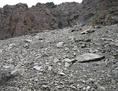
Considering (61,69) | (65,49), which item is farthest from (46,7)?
(61,69)

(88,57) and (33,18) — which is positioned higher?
(33,18)

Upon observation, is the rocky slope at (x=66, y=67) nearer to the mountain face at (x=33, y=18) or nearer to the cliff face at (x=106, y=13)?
the cliff face at (x=106, y=13)

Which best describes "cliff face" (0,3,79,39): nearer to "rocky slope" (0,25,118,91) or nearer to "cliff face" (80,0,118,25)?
"cliff face" (80,0,118,25)

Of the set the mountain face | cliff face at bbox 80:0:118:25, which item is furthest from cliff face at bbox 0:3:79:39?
cliff face at bbox 80:0:118:25

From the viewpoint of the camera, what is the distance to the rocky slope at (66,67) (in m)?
8.05

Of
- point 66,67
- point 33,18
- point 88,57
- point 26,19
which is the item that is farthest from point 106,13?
point 33,18

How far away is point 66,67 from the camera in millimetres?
9312

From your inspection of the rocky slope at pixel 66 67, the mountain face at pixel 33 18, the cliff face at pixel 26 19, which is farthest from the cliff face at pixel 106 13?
the cliff face at pixel 26 19

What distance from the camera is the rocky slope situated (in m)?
8.05

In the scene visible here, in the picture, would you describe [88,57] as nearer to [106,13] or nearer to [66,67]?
[66,67]

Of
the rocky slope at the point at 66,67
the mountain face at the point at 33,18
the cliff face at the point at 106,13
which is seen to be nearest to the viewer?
the rocky slope at the point at 66,67

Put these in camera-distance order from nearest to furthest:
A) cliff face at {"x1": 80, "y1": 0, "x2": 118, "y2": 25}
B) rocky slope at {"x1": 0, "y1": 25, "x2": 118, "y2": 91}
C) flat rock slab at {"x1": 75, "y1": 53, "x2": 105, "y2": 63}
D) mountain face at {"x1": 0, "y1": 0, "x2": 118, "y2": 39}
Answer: rocky slope at {"x1": 0, "y1": 25, "x2": 118, "y2": 91}, flat rock slab at {"x1": 75, "y1": 53, "x2": 105, "y2": 63}, cliff face at {"x1": 80, "y1": 0, "x2": 118, "y2": 25}, mountain face at {"x1": 0, "y1": 0, "x2": 118, "y2": 39}

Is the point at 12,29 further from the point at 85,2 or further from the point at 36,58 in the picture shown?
the point at 36,58

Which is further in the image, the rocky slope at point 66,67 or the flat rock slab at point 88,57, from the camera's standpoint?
the flat rock slab at point 88,57
